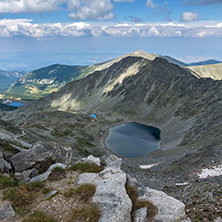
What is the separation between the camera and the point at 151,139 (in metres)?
104

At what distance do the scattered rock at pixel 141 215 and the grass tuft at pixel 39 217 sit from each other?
6247 mm

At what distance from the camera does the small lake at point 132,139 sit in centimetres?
8956

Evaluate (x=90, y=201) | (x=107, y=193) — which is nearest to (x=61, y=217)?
(x=90, y=201)

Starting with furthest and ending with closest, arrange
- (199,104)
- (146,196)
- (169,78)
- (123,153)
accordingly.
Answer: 1. (169,78)
2. (199,104)
3. (123,153)
4. (146,196)

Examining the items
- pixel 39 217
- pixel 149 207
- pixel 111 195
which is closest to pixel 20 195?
pixel 39 217

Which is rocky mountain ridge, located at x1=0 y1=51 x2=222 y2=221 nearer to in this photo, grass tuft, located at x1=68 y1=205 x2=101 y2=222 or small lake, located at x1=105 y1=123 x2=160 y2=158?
small lake, located at x1=105 y1=123 x2=160 y2=158

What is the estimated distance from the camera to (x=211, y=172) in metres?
36.9

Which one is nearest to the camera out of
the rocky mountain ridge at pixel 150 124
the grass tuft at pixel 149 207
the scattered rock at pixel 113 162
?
the grass tuft at pixel 149 207

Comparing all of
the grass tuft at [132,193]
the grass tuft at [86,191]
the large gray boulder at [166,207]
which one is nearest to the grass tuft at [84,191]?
the grass tuft at [86,191]

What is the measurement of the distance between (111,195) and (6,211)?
8.29 meters

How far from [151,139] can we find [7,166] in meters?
90.5

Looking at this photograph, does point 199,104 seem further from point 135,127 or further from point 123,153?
point 123,153

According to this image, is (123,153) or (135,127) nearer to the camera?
(123,153)

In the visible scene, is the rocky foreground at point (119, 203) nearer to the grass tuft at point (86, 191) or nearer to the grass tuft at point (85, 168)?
the grass tuft at point (86, 191)
